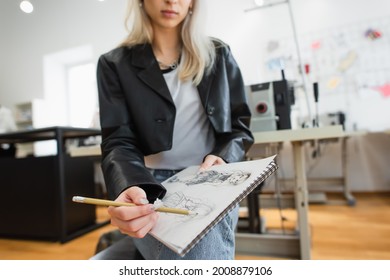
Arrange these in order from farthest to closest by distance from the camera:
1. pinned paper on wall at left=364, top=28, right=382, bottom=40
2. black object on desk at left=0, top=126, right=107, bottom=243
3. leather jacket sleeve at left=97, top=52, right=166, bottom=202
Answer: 1. black object on desk at left=0, top=126, right=107, bottom=243
2. pinned paper on wall at left=364, top=28, right=382, bottom=40
3. leather jacket sleeve at left=97, top=52, right=166, bottom=202

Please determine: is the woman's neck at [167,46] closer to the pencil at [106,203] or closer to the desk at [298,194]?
the desk at [298,194]

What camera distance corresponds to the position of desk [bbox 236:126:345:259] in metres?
0.72

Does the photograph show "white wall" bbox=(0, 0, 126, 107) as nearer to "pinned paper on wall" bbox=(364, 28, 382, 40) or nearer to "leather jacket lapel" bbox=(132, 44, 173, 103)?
"leather jacket lapel" bbox=(132, 44, 173, 103)

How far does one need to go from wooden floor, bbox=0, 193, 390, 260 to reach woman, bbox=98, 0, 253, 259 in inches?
20.1

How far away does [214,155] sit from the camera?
545 millimetres

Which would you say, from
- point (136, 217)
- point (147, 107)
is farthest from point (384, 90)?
point (136, 217)

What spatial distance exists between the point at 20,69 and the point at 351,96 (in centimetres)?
117

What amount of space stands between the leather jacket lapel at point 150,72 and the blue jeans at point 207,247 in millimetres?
293

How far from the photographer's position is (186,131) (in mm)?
636

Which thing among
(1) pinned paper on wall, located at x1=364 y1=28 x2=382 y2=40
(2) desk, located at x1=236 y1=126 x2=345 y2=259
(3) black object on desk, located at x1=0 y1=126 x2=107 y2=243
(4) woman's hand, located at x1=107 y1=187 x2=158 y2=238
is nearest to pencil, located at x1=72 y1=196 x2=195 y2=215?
(4) woman's hand, located at x1=107 y1=187 x2=158 y2=238

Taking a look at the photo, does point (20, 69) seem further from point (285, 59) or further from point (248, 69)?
point (285, 59)

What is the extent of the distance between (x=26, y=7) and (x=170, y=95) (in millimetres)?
495
